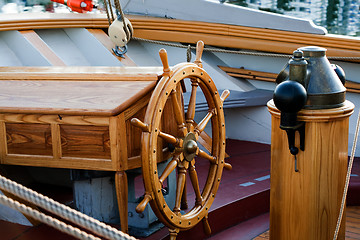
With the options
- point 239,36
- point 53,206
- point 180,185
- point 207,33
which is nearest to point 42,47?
point 207,33

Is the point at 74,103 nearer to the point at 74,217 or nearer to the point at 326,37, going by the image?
the point at 74,217

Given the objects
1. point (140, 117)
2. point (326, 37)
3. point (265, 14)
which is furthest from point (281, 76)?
point (265, 14)

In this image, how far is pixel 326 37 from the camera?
11.0 ft

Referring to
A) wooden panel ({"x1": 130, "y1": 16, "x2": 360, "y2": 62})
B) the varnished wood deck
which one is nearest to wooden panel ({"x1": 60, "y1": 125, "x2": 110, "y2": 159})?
the varnished wood deck

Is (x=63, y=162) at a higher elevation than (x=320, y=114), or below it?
below

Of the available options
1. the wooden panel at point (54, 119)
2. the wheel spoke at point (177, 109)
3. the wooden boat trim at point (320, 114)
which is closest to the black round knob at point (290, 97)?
the wooden boat trim at point (320, 114)

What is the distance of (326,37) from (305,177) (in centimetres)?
171

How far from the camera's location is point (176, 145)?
2.03 metres

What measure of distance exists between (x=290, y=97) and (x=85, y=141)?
76 centimetres

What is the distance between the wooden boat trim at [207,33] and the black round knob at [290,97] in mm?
1628

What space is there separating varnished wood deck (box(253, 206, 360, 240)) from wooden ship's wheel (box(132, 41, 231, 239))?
1.23ft

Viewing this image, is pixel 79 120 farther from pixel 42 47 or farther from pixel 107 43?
pixel 107 43

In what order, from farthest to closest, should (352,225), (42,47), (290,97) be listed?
(42,47)
(352,225)
(290,97)

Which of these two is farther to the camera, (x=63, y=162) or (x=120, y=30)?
(x=120, y=30)
